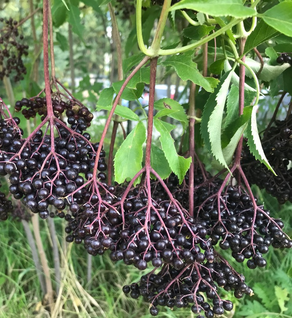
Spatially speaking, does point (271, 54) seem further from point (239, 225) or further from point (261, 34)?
point (239, 225)

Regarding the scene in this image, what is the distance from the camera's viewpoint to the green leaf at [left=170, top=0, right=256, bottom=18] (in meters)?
0.36

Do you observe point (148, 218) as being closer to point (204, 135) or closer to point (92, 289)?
point (204, 135)

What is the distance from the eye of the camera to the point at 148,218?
0.42m

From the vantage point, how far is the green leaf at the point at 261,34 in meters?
→ 0.49

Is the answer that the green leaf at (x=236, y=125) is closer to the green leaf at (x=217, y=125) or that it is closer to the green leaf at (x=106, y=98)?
the green leaf at (x=217, y=125)

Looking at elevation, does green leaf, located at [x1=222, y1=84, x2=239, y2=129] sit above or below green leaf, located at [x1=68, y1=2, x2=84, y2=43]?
below

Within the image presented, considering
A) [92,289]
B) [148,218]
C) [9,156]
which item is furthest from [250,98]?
[92,289]

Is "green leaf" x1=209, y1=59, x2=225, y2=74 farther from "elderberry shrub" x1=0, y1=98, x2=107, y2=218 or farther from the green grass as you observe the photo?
the green grass

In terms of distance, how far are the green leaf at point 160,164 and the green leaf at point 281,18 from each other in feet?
0.87

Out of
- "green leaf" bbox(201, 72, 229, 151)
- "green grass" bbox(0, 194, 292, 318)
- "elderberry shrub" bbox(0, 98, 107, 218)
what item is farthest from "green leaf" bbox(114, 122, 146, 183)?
"green grass" bbox(0, 194, 292, 318)

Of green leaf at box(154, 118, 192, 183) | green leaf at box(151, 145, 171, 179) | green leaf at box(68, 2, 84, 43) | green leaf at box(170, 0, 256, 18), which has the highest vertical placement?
green leaf at box(68, 2, 84, 43)

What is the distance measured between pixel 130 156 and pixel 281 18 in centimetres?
29

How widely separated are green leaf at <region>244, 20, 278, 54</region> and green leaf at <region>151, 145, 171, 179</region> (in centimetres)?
24

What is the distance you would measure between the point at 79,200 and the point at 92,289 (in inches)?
54.0
